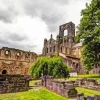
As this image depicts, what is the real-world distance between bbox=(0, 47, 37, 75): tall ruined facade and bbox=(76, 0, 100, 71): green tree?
1700cm

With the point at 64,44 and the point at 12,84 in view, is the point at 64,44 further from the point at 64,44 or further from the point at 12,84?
the point at 12,84

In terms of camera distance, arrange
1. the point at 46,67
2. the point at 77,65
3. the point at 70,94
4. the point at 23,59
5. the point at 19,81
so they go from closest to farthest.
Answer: the point at 70,94 → the point at 19,81 → the point at 46,67 → the point at 23,59 → the point at 77,65

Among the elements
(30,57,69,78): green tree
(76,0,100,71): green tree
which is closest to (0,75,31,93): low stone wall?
(30,57,69,78): green tree

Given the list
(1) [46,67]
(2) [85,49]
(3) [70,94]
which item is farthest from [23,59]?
(3) [70,94]

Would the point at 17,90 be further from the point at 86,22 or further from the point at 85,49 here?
the point at 86,22

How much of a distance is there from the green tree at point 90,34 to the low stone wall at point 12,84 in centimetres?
1494

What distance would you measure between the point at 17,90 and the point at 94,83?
9.24 meters

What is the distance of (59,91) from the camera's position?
15594mm

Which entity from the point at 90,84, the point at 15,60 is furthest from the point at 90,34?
the point at 15,60

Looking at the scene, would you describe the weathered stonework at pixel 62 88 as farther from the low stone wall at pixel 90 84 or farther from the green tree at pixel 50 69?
the green tree at pixel 50 69

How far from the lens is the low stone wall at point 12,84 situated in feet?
47.4

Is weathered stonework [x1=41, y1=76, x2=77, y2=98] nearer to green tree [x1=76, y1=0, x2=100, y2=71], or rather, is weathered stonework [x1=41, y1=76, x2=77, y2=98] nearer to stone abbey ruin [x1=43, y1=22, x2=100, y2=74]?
green tree [x1=76, y1=0, x2=100, y2=71]

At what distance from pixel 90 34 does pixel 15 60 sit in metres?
20.0

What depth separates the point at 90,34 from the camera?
1087 inches
